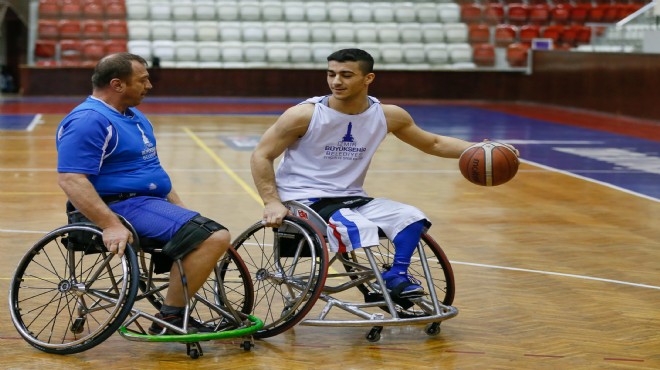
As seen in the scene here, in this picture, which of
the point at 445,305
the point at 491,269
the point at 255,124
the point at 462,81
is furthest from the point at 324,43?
the point at 445,305

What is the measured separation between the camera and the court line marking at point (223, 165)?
11.1 meters

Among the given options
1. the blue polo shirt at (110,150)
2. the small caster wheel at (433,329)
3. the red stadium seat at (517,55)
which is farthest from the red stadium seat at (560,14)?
the blue polo shirt at (110,150)

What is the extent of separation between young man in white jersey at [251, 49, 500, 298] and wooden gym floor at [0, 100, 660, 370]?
1.76 ft

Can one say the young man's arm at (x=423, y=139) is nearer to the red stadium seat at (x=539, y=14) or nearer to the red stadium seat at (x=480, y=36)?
the red stadium seat at (x=480, y=36)

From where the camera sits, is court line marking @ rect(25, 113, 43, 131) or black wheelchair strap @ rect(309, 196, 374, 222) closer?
black wheelchair strap @ rect(309, 196, 374, 222)

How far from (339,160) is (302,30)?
861 inches

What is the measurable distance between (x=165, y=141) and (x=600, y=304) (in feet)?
34.8

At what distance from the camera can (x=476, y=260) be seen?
787cm

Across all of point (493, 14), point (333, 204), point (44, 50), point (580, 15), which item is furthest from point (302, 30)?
point (333, 204)

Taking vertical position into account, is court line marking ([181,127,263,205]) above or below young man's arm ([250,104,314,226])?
below

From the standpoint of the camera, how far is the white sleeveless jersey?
Answer: 19.2 feet

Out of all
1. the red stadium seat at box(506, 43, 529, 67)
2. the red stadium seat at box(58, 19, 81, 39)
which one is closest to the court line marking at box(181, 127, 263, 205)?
the red stadium seat at box(58, 19, 81, 39)

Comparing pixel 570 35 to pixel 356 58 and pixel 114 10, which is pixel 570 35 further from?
pixel 356 58

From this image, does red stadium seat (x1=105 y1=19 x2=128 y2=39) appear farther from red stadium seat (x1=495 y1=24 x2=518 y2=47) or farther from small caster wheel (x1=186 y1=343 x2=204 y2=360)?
small caster wheel (x1=186 y1=343 x2=204 y2=360)
